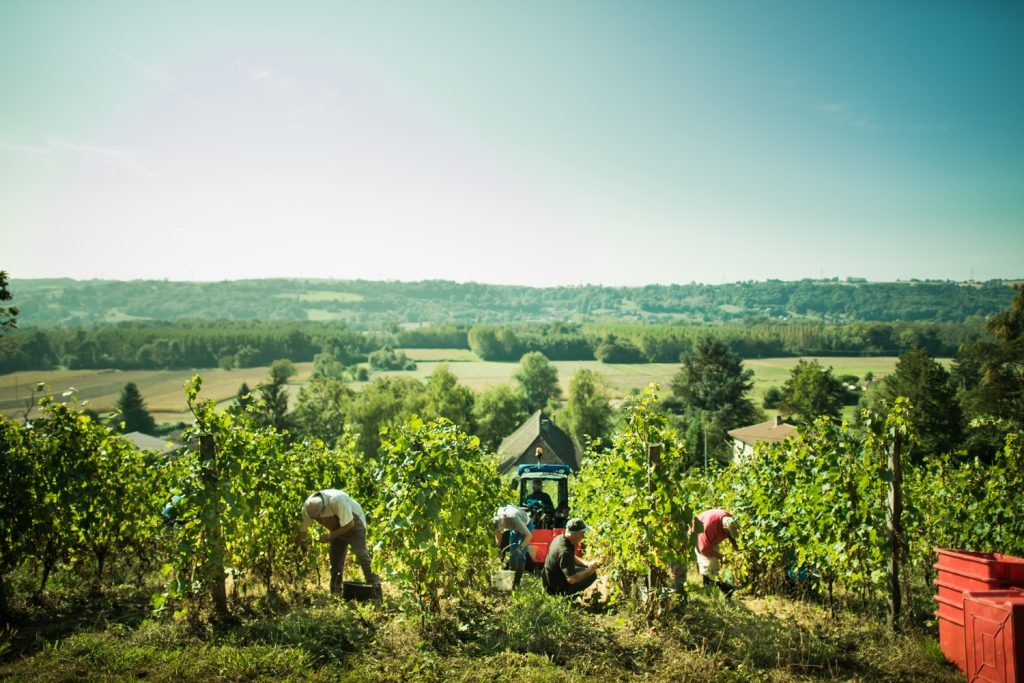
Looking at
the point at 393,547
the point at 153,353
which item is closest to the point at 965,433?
the point at 393,547

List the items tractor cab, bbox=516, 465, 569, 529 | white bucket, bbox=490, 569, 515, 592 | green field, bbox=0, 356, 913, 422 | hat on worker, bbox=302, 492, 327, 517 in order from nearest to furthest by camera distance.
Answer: hat on worker, bbox=302, 492, 327, 517 → white bucket, bbox=490, 569, 515, 592 → tractor cab, bbox=516, 465, 569, 529 → green field, bbox=0, 356, 913, 422

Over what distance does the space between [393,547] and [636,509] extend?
8.26 ft

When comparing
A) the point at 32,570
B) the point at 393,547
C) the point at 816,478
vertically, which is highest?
the point at 816,478

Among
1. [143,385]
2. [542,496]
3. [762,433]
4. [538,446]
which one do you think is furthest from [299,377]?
[542,496]

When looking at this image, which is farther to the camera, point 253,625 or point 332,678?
point 253,625

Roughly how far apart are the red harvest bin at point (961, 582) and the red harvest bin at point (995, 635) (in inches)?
4.4

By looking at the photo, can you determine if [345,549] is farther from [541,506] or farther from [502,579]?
[541,506]

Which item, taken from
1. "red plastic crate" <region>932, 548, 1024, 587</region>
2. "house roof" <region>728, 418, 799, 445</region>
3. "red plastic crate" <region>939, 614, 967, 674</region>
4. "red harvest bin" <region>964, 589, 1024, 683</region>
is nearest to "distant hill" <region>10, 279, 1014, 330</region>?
"house roof" <region>728, 418, 799, 445</region>

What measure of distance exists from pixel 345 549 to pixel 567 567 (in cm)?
276

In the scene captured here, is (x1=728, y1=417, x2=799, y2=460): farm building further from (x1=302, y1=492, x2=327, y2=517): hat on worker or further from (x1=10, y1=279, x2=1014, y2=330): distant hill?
(x1=10, y1=279, x2=1014, y2=330): distant hill

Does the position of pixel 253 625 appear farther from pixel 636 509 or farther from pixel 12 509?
pixel 636 509

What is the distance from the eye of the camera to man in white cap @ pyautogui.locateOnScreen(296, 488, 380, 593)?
6891 mm

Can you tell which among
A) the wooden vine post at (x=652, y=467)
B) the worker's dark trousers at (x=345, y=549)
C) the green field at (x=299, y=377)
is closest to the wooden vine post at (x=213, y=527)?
the worker's dark trousers at (x=345, y=549)

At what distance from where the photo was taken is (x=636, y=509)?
6082 mm
